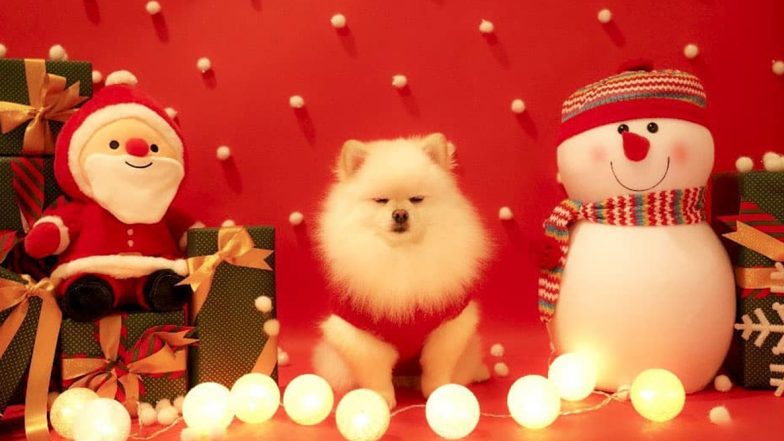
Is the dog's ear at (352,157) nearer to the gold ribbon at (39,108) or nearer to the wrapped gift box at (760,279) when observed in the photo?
the gold ribbon at (39,108)

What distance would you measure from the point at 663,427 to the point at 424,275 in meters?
0.51

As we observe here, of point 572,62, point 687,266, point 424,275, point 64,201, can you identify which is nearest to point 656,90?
point 687,266

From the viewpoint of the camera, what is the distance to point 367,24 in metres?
1.76

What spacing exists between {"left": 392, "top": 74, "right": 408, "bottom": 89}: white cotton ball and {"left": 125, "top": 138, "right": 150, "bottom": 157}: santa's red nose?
694 mm

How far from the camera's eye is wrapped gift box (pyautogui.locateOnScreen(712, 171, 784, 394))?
4.38ft

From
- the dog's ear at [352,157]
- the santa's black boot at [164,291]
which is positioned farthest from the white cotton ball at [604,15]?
the santa's black boot at [164,291]

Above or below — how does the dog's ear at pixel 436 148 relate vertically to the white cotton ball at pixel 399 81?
below

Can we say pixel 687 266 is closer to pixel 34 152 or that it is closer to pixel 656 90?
pixel 656 90

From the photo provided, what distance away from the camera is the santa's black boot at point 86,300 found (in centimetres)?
119

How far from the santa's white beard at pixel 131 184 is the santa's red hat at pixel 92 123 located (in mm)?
36

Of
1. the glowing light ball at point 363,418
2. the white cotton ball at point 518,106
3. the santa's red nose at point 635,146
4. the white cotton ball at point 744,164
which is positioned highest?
the white cotton ball at point 518,106

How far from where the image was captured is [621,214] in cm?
132

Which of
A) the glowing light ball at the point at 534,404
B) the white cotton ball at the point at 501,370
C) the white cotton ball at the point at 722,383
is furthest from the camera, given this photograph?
the white cotton ball at the point at 501,370

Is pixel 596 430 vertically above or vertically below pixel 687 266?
below
